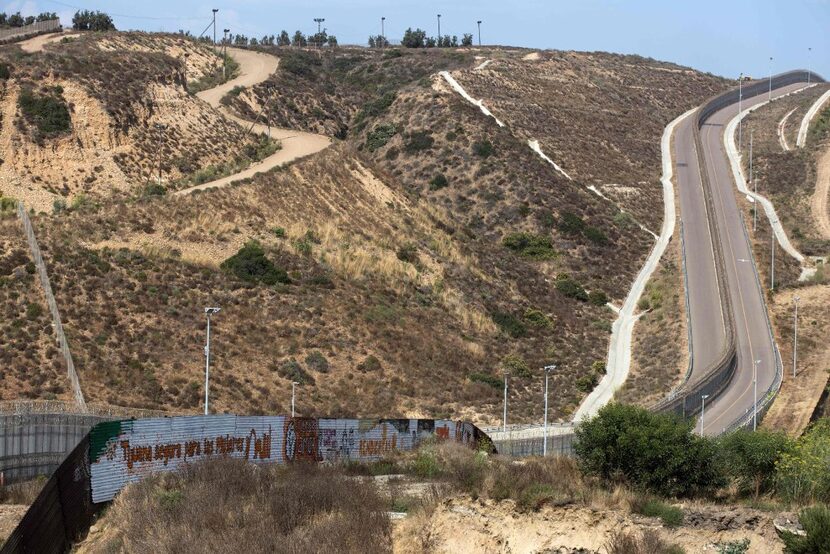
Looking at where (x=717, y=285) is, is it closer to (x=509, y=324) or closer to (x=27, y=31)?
(x=509, y=324)

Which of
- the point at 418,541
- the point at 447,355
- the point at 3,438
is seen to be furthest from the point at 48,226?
the point at 418,541

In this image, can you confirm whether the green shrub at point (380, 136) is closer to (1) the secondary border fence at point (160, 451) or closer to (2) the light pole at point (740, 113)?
(2) the light pole at point (740, 113)

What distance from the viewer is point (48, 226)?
211 feet

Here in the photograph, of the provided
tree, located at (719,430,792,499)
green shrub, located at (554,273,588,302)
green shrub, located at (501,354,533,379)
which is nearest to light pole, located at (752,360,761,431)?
green shrub, located at (501,354,533,379)

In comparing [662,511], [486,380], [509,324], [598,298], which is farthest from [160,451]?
[598,298]

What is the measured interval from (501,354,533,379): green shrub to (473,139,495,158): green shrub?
43795mm

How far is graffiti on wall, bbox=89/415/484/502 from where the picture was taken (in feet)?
78.3

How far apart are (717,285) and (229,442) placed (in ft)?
225

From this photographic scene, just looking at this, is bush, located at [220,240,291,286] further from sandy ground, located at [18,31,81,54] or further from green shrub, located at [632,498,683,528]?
green shrub, located at [632,498,683,528]

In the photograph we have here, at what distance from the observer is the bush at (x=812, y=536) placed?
18484mm

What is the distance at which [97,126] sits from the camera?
83.1 meters

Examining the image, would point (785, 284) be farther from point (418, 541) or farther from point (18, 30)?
point (418, 541)

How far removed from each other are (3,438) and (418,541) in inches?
486

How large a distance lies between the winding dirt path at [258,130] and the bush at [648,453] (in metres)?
48.4
